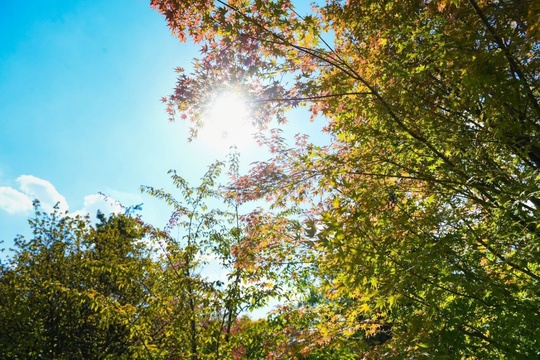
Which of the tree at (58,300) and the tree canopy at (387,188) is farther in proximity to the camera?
the tree at (58,300)

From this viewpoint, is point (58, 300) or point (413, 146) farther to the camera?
point (58, 300)

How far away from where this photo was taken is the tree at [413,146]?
265 centimetres

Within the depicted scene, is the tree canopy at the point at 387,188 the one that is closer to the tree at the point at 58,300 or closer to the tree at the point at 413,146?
the tree at the point at 413,146

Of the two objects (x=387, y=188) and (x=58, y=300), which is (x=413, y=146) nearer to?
(x=387, y=188)

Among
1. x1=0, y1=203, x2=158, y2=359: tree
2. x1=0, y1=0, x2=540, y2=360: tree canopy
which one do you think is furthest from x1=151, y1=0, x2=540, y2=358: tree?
x1=0, y1=203, x2=158, y2=359: tree

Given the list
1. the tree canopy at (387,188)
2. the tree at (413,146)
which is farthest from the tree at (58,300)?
the tree at (413,146)

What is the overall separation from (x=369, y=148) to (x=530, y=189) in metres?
1.74

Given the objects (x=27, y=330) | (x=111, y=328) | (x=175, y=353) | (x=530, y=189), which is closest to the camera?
(x=530, y=189)

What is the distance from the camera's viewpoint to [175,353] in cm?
540

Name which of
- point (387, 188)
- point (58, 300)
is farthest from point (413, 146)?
point (58, 300)

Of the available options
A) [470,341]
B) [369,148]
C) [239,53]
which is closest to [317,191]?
[369,148]

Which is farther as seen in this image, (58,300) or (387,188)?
(58,300)

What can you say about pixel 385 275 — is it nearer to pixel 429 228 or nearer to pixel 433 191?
pixel 429 228

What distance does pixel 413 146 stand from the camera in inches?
136
